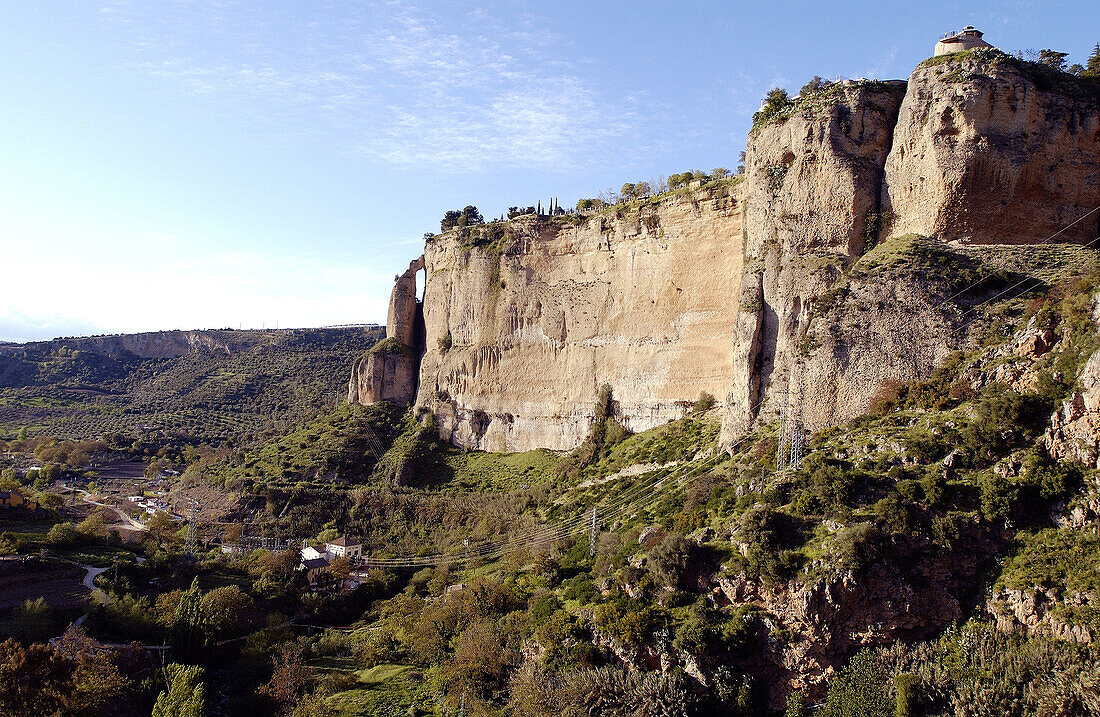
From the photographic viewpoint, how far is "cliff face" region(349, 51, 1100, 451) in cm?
2564

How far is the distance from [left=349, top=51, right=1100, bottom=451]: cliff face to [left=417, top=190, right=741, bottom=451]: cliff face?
0.12m

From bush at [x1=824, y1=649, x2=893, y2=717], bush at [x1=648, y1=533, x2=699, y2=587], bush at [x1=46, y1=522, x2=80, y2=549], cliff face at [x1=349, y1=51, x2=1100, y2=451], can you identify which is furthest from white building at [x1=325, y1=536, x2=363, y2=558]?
bush at [x1=824, y1=649, x2=893, y2=717]

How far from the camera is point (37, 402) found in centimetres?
7525

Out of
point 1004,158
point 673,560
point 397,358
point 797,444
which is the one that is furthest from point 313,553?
point 1004,158

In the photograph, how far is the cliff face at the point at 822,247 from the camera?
25641 millimetres

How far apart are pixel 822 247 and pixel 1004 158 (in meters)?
6.50

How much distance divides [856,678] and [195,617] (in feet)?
70.0

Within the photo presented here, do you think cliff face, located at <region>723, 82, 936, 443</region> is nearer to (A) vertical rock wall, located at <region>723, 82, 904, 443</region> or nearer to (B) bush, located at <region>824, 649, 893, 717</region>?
(A) vertical rock wall, located at <region>723, 82, 904, 443</region>

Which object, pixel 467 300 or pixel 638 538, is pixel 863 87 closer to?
pixel 638 538

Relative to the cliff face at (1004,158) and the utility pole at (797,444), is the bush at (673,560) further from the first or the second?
the cliff face at (1004,158)

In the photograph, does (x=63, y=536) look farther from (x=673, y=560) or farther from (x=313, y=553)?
(x=673, y=560)

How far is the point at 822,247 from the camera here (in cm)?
2983

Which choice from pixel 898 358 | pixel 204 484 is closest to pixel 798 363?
pixel 898 358

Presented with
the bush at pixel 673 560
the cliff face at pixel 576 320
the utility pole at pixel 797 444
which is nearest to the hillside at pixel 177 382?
the cliff face at pixel 576 320
